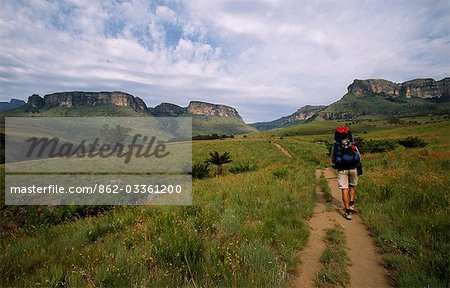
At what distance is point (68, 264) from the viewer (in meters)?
4.26

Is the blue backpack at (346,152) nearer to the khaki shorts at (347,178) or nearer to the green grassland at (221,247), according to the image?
the khaki shorts at (347,178)

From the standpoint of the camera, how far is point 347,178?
7.70 meters

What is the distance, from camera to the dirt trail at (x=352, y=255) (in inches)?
150

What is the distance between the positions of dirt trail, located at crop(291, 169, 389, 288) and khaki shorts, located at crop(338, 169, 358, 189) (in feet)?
3.05

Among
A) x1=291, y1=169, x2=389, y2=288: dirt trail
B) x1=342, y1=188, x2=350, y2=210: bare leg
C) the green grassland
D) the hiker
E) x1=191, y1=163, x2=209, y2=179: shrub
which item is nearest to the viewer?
the green grassland

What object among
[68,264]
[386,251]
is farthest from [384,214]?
[68,264]

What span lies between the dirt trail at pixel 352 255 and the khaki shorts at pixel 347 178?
0.93m

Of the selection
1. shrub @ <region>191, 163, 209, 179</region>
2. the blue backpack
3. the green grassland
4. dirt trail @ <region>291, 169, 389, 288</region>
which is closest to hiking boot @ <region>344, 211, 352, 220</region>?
dirt trail @ <region>291, 169, 389, 288</region>

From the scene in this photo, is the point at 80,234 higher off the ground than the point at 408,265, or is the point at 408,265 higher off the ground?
the point at 408,265

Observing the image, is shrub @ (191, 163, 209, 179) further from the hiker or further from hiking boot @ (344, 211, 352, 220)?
hiking boot @ (344, 211, 352, 220)

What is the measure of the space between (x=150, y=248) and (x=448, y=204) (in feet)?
23.7

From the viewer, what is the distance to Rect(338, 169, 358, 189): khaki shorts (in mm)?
7617

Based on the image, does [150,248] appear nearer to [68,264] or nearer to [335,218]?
[68,264]

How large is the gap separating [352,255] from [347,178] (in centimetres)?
355
